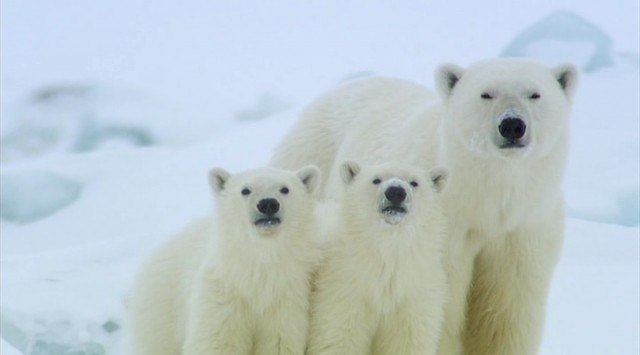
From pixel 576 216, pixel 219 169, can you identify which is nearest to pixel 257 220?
pixel 219 169

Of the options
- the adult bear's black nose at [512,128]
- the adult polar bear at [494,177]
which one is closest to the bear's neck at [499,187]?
the adult polar bear at [494,177]

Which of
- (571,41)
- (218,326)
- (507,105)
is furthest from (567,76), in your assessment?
(571,41)

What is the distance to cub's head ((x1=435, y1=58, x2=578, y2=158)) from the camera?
319cm

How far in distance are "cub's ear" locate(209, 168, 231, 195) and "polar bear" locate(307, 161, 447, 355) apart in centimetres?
36

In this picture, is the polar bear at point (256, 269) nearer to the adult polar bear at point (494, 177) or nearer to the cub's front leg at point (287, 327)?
the cub's front leg at point (287, 327)

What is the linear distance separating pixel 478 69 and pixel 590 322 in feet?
8.09

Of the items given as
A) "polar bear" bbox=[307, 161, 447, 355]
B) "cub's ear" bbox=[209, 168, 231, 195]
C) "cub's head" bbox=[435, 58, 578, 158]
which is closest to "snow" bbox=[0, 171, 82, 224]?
"cub's ear" bbox=[209, 168, 231, 195]

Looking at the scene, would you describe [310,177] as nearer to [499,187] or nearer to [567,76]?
[499,187]

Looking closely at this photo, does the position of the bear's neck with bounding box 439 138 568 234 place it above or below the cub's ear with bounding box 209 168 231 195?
above

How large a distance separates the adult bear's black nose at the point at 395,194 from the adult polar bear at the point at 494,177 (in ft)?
0.92

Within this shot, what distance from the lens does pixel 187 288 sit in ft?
12.0

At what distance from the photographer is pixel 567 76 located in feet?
11.3

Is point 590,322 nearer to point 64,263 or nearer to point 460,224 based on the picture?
point 460,224

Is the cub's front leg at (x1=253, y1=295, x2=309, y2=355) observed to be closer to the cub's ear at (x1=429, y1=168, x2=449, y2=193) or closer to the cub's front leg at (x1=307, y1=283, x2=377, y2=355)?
the cub's front leg at (x1=307, y1=283, x2=377, y2=355)
